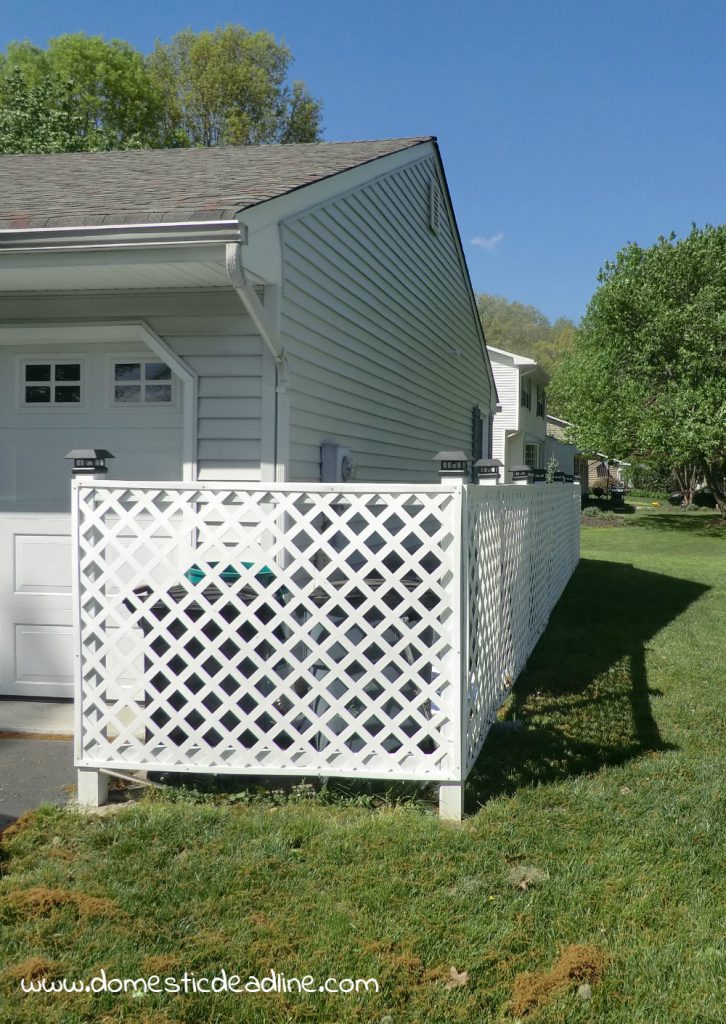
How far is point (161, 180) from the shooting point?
235 inches

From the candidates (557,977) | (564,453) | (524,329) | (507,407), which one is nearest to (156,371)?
(557,977)

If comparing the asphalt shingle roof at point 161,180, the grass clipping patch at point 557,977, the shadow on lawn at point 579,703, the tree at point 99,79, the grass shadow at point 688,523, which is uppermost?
the tree at point 99,79

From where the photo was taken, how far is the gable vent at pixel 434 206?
10375 mm

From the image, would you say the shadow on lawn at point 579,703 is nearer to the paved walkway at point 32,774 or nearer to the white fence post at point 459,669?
the white fence post at point 459,669

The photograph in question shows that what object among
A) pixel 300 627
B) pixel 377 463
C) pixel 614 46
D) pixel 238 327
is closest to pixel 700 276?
pixel 614 46

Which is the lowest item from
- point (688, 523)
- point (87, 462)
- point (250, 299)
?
point (688, 523)

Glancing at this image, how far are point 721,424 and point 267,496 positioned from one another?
2071 centimetres

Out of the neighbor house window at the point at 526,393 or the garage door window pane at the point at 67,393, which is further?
the neighbor house window at the point at 526,393

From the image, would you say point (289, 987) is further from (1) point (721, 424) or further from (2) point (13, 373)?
(1) point (721, 424)

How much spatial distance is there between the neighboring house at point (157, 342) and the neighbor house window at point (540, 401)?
2838cm

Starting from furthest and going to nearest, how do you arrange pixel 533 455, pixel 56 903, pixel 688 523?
pixel 533 455 → pixel 688 523 → pixel 56 903

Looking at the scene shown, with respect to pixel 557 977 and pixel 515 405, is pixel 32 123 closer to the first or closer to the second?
pixel 515 405

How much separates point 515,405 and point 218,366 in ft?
80.3

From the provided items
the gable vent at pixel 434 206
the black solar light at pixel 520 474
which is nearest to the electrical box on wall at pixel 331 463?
the black solar light at pixel 520 474
